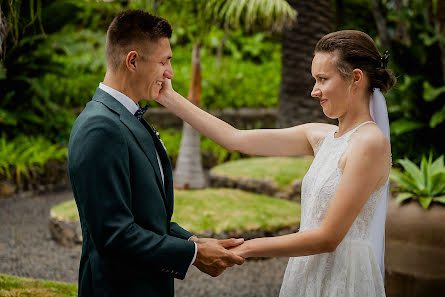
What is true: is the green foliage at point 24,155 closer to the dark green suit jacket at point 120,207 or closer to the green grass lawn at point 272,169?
the green grass lawn at point 272,169

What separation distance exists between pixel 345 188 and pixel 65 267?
449 cm

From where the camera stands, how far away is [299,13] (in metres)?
9.12

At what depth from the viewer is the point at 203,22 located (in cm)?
714

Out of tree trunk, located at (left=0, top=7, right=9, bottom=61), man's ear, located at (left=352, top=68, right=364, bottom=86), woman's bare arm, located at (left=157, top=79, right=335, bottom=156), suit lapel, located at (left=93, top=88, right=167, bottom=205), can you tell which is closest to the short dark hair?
suit lapel, located at (left=93, top=88, right=167, bottom=205)

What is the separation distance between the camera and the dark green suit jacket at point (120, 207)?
1.88m

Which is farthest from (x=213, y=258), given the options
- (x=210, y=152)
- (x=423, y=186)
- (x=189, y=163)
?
(x=210, y=152)

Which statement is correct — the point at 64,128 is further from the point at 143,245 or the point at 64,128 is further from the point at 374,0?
the point at 143,245

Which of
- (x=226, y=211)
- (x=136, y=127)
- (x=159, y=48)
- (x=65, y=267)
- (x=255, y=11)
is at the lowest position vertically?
(x=65, y=267)

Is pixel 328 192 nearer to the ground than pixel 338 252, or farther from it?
farther from it

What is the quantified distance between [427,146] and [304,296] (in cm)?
766

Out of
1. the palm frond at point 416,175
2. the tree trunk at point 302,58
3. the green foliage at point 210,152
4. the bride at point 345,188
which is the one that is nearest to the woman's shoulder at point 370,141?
the bride at point 345,188

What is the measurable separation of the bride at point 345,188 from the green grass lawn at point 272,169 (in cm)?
558

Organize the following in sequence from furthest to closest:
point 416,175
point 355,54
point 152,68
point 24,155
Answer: point 24,155
point 416,175
point 355,54
point 152,68

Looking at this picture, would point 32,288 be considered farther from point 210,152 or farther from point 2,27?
point 210,152
